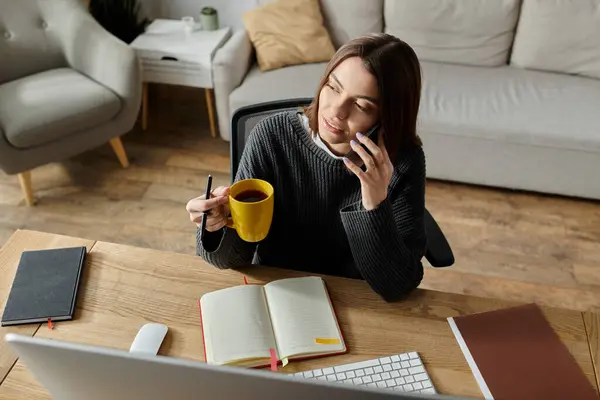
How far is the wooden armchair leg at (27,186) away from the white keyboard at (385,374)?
189 centimetres

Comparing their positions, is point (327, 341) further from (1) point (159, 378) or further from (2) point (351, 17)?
(2) point (351, 17)

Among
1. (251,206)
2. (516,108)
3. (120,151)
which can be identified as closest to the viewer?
(251,206)

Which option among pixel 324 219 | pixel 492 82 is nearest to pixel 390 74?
pixel 324 219

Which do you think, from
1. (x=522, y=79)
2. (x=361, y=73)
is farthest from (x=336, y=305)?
(x=522, y=79)

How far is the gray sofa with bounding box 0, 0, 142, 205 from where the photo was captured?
2320 millimetres

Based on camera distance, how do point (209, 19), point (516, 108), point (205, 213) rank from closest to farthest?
point (205, 213)
point (516, 108)
point (209, 19)

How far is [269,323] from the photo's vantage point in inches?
43.1

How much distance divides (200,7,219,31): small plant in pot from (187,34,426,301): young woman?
1.90 meters

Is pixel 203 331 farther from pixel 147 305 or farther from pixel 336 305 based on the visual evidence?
pixel 336 305

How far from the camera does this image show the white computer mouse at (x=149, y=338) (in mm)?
1045

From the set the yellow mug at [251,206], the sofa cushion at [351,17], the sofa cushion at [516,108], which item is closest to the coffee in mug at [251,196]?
the yellow mug at [251,206]

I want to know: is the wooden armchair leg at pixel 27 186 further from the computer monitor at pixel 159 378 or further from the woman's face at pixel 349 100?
the computer monitor at pixel 159 378

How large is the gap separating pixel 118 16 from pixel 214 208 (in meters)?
2.30

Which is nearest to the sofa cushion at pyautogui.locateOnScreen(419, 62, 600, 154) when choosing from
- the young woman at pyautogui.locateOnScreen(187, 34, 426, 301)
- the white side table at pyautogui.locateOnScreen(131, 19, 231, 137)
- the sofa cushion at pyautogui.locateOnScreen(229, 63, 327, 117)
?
the sofa cushion at pyautogui.locateOnScreen(229, 63, 327, 117)
